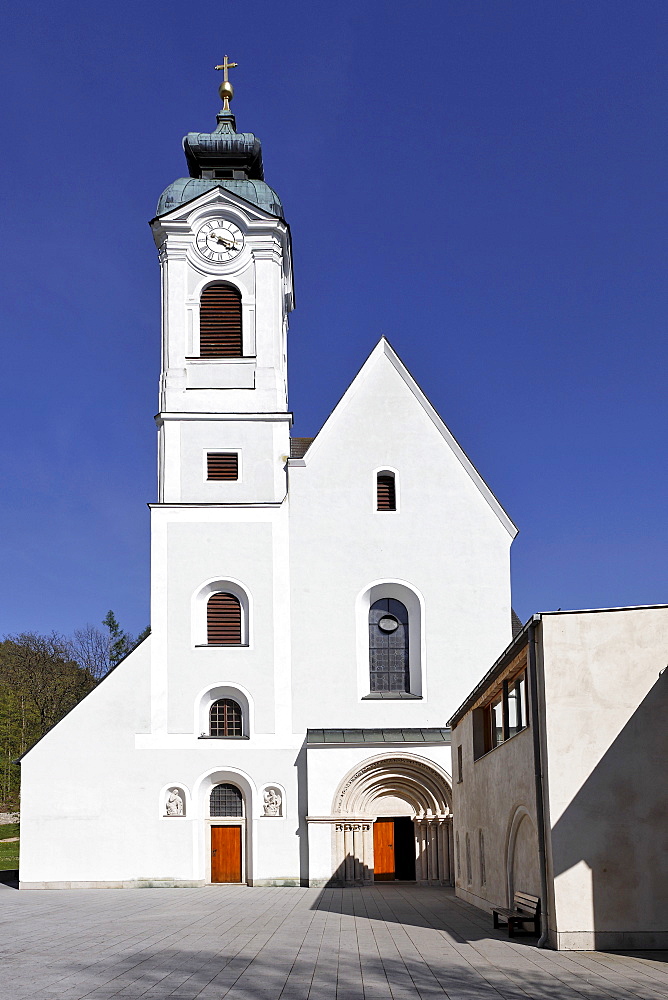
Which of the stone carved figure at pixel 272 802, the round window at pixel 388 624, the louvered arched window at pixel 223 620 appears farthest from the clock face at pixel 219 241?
the stone carved figure at pixel 272 802

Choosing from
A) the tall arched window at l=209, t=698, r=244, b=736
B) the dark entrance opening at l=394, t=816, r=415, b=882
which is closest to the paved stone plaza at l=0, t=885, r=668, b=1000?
the dark entrance opening at l=394, t=816, r=415, b=882

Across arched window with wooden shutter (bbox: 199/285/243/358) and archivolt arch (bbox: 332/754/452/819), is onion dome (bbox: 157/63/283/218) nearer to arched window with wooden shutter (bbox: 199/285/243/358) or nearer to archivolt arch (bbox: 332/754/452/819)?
arched window with wooden shutter (bbox: 199/285/243/358)

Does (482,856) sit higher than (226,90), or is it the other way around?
(226,90)

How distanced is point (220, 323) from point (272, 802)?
49.3 ft

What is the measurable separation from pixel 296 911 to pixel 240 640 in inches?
431

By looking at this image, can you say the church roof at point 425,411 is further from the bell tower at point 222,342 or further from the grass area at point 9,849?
the grass area at point 9,849

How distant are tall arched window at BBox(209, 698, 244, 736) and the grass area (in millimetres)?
11838

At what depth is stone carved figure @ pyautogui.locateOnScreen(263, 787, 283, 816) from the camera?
3153 centimetres

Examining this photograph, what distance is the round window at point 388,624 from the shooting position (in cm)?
3366

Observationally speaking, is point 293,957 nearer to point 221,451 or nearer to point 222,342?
point 221,451

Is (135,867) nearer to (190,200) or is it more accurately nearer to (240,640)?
(240,640)

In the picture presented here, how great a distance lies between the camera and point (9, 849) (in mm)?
48344

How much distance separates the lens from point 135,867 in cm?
3105

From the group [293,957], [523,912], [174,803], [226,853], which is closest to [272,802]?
[226,853]
